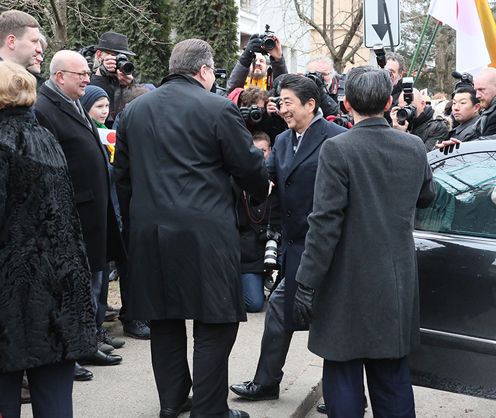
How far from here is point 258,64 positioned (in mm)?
7758

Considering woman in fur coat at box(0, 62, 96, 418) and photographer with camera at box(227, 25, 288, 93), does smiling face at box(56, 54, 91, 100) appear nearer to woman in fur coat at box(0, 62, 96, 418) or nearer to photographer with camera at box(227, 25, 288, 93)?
woman in fur coat at box(0, 62, 96, 418)

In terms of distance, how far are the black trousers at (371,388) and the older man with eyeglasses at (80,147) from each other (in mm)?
1798

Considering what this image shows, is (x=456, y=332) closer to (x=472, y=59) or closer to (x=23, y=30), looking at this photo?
(x=23, y=30)

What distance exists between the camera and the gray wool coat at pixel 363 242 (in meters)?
3.77

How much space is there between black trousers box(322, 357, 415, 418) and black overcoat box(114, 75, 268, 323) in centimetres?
69

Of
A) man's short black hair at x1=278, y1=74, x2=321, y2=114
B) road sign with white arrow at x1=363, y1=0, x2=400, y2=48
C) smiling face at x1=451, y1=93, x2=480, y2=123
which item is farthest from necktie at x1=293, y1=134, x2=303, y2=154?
road sign with white arrow at x1=363, y1=0, x2=400, y2=48

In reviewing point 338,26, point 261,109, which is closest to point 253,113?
point 261,109

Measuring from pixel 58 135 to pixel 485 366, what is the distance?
2.74 metres

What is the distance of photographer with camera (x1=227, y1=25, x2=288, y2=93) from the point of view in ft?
22.4

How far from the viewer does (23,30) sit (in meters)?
5.00

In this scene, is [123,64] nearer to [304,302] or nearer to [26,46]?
[26,46]

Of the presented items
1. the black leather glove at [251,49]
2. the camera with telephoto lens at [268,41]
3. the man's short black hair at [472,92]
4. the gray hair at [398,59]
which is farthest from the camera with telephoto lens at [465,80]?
Result: the black leather glove at [251,49]

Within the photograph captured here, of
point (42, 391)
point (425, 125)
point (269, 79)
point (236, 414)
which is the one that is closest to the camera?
point (42, 391)

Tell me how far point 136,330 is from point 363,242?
2.94m
